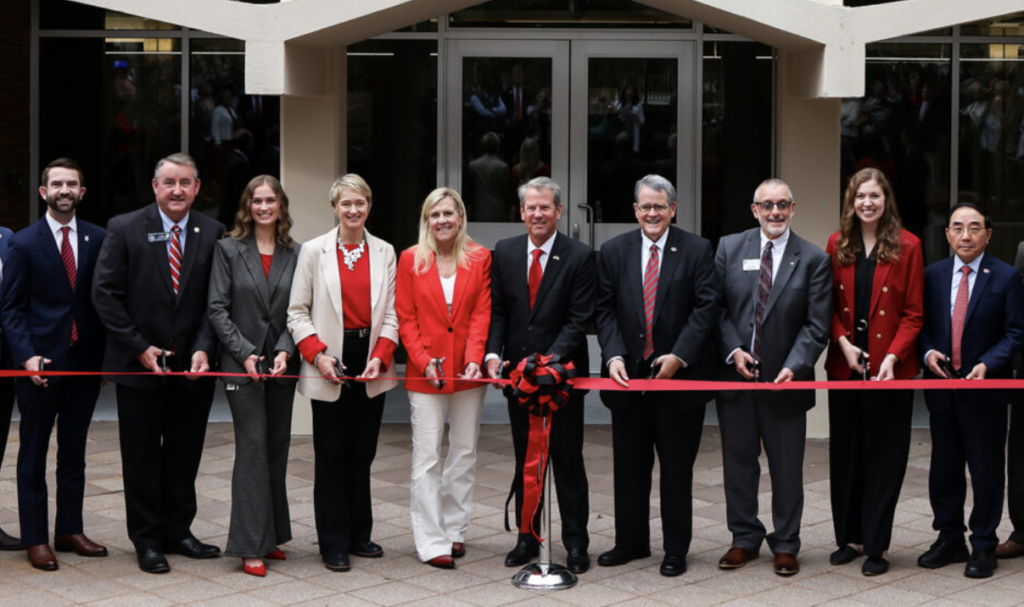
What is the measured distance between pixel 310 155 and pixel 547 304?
168 inches

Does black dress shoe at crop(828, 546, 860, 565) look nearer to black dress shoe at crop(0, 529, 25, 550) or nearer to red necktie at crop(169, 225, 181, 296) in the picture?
red necktie at crop(169, 225, 181, 296)

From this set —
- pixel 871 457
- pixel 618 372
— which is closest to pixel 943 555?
pixel 871 457

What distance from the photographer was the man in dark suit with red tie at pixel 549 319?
7480mm

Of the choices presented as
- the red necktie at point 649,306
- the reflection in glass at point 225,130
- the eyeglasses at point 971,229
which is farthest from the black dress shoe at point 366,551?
the reflection in glass at point 225,130

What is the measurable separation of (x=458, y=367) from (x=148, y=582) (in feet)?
6.06

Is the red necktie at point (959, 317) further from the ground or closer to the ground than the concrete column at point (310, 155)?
closer to the ground

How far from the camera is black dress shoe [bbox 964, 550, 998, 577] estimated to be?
24.1 feet

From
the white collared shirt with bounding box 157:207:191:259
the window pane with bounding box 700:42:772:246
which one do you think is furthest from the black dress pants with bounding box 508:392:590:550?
the window pane with bounding box 700:42:772:246

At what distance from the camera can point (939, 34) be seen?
44.8 feet

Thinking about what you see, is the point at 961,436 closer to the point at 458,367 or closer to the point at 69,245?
the point at 458,367

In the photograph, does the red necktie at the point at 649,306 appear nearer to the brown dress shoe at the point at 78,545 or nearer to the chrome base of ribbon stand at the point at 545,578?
the chrome base of ribbon stand at the point at 545,578

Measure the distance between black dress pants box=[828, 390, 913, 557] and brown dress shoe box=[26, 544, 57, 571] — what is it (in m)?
Result: 3.99

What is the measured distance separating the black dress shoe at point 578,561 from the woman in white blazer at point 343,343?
44.4 inches

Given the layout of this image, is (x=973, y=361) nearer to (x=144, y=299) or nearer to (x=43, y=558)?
(x=144, y=299)
